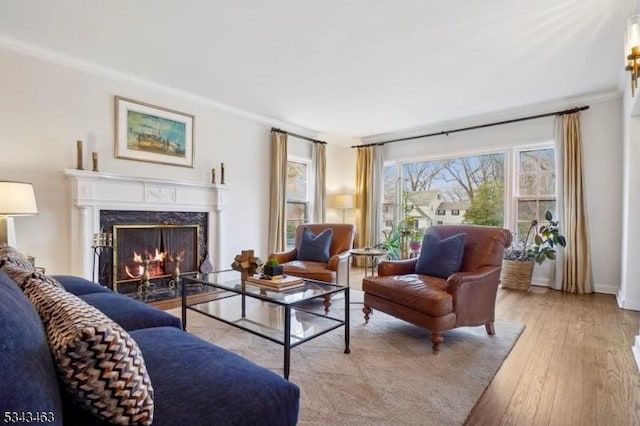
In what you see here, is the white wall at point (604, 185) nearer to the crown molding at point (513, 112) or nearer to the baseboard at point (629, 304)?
the crown molding at point (513, 112)

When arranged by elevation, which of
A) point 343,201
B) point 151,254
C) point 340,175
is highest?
point 340,175

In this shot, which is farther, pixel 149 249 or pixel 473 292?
pixel 149 249

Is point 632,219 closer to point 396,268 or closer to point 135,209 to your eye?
point 396,268

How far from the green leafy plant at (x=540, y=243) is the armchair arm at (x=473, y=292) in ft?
7.12

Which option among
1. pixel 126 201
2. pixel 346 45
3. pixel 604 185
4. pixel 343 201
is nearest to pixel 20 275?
pixel 126 201

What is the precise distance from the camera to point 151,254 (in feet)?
13.1

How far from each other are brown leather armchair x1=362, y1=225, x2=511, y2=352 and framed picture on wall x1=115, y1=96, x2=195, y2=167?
9.53ft

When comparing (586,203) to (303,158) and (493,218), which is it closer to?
(493,218)

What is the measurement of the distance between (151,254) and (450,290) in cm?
338

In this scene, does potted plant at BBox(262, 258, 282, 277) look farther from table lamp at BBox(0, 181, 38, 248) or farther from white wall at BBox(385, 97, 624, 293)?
white wall at BBox(385, 97, 624, 293)

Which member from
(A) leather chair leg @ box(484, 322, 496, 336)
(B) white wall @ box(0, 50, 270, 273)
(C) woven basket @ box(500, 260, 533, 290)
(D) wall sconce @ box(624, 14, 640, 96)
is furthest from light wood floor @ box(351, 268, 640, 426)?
(B) white wall @ box(0, 50, 270, 273)

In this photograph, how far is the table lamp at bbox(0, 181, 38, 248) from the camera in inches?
99.7

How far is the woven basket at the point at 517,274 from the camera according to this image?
432 centimetres

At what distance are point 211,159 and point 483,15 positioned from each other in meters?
3.51
